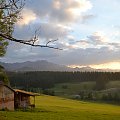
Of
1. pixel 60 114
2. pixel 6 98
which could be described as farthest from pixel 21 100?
pixel 60 114

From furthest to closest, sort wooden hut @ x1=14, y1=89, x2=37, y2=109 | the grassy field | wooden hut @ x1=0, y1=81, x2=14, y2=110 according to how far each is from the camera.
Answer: wooden hut @ x1=14, y1=89, x2=37, y2=109 < wooden hut @ x1=0, y1=81, x2=14, y2=110 < the grassy field

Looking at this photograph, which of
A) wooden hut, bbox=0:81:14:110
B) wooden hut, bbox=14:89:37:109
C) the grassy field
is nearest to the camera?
the grassy field

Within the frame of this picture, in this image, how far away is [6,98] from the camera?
70.4 metres

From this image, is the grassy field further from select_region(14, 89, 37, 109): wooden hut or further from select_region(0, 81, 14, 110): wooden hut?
select_region(0, 81, 14, 110): wooden hut

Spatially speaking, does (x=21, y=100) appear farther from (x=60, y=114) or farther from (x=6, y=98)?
(x=60, y=114)

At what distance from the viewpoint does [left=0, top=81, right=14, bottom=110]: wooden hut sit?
226ft

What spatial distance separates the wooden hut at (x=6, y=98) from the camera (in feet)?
226

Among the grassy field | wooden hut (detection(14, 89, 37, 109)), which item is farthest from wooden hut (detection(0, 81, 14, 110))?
the grassy field

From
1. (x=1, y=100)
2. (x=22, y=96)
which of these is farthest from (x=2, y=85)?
(x=22, y=96)

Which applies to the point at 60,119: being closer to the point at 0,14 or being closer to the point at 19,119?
the point at 19,119

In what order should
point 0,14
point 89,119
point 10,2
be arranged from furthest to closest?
point 89,119
point 0,14
point 10,2

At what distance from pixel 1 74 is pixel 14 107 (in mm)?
7940

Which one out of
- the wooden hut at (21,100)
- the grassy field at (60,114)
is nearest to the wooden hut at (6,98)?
the wooden hut at (21,100)

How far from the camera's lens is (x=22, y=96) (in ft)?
255
